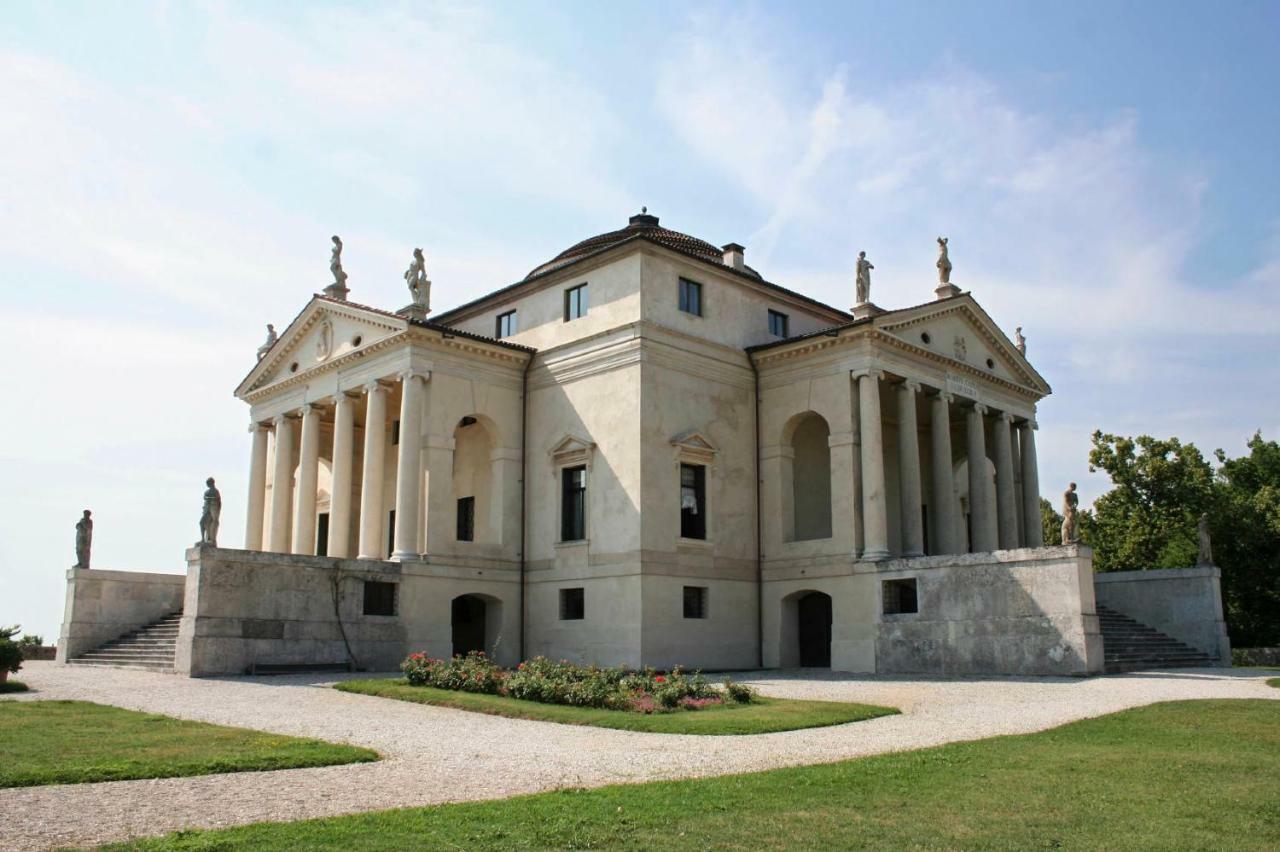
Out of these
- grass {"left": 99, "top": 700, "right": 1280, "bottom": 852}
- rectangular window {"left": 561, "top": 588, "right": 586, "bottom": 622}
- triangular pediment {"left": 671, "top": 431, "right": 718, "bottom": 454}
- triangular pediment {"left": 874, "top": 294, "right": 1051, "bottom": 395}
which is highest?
triangular pediment {"left": 874, "top": 294, "right": 1051, "bottom": 395}

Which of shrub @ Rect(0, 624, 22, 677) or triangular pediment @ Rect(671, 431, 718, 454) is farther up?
triangular pediment @ Rect(671, 431, 718, 454)

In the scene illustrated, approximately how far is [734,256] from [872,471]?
1044 cm

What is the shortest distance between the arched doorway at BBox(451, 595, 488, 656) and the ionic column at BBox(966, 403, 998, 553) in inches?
707

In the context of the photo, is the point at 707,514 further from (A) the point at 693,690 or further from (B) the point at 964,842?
(B) the point at 964,842

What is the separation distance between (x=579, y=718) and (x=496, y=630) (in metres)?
17.1

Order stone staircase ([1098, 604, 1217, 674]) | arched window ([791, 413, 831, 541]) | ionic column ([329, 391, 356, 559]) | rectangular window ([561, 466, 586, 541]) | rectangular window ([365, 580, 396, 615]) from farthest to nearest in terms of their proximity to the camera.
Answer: arched window ([791, 413, 831, 541]), ionic column ([329, 391, 356, 559]), rectangular window ([561, 466, 586, 541]), rectangular window ([365, 580, 396, 615]), stone staircase ([1098, 604, 1217, 674])

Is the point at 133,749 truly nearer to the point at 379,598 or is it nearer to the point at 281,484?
the point at 379,598

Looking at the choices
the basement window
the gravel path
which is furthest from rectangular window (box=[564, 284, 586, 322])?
the gravel path

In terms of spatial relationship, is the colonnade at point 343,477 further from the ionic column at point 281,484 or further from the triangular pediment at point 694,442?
the triangular pediment at point 694,442

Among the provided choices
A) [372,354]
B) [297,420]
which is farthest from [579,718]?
[297,420]

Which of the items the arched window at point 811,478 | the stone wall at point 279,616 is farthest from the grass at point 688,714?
the arched window at point 811,478

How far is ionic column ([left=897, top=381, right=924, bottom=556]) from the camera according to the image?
3531 cm

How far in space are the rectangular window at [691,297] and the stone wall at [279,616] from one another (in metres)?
12.5

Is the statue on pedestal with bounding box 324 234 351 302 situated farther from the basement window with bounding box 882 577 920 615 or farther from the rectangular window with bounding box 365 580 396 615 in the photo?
the basement window with bounding box 882 577 920 615
